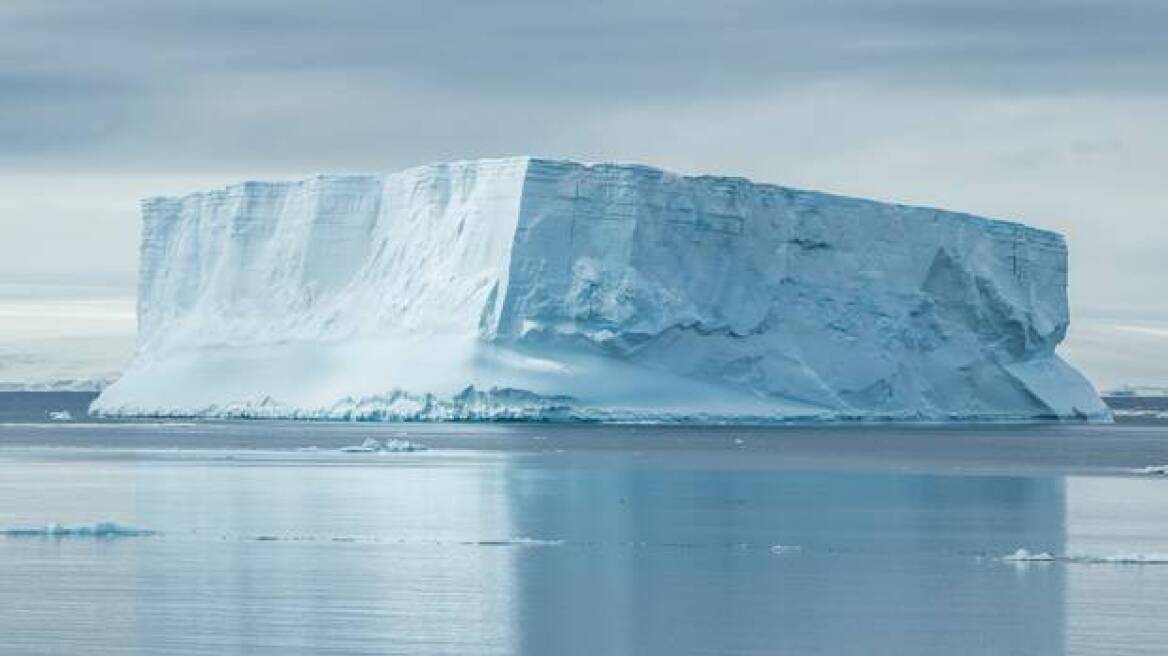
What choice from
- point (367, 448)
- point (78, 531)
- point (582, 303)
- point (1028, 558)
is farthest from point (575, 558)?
point (582, 303)

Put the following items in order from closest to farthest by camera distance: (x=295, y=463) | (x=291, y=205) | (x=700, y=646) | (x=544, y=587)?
(x=700, y=646) < (x=544, y=587) < (x=295, y=463) < (x=291, y=205)

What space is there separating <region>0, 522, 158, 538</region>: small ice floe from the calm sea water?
0.11m

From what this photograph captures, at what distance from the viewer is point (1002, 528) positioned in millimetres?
21375

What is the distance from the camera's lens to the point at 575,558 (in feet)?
57.1

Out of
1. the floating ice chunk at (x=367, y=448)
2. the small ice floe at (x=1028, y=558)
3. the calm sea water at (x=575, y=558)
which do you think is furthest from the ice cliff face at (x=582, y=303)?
the small ice floe at (x=1028, y=558)

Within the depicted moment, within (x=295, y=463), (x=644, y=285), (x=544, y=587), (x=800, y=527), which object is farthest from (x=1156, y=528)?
(x=644, y=285)

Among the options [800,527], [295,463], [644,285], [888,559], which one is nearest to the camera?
[888,559]

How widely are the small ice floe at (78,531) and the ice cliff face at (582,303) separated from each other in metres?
26.5

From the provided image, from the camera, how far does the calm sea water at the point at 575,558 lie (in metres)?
12.9

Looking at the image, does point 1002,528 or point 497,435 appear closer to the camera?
point 1002,528

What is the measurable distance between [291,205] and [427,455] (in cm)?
1626

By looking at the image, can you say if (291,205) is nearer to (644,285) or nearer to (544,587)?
(644,285)

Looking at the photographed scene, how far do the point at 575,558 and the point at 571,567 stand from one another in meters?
0.75

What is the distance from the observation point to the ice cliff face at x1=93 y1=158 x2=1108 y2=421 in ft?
152
